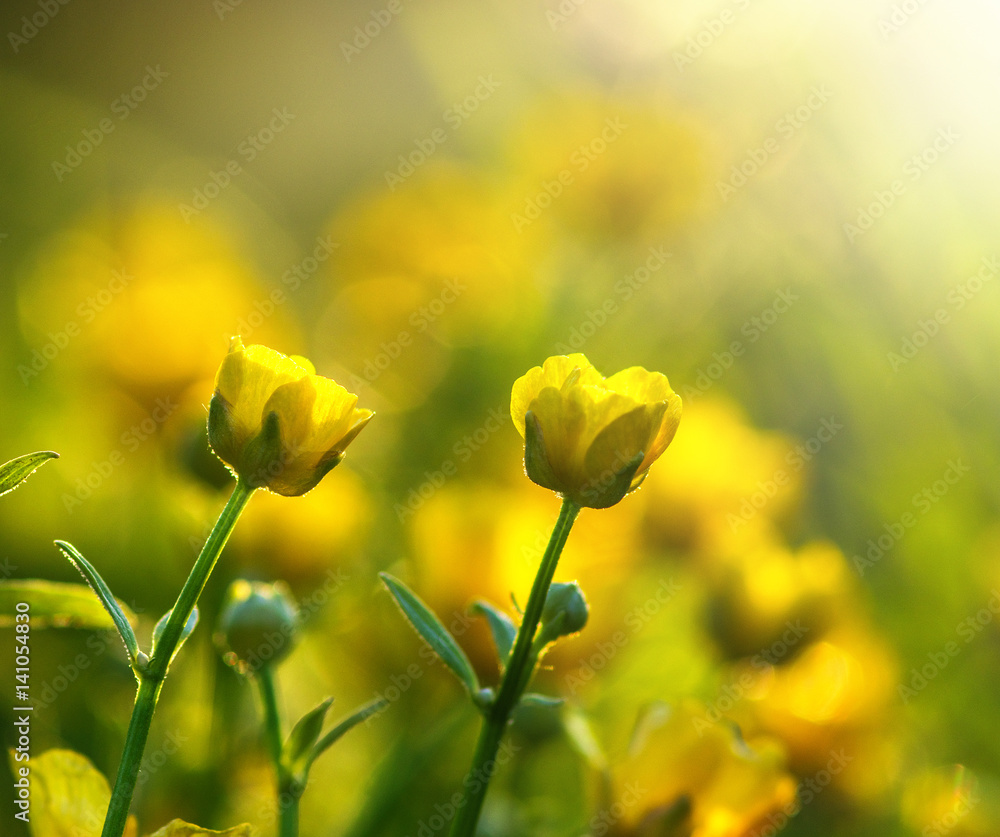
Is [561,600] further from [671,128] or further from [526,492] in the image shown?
[671,128]

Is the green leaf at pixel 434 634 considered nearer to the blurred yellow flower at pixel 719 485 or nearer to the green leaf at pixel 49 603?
the green leaf at pixel 49 603

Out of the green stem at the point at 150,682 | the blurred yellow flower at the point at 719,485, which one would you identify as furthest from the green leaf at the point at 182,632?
the blurred yellow flower at the point at 719,485

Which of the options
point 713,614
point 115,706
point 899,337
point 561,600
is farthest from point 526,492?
point 899,337

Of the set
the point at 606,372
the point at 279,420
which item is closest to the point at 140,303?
the point at 606,372

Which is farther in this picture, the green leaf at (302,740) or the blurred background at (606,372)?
the blurred background at (606,372)

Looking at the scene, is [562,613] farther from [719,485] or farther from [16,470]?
[719,485]
